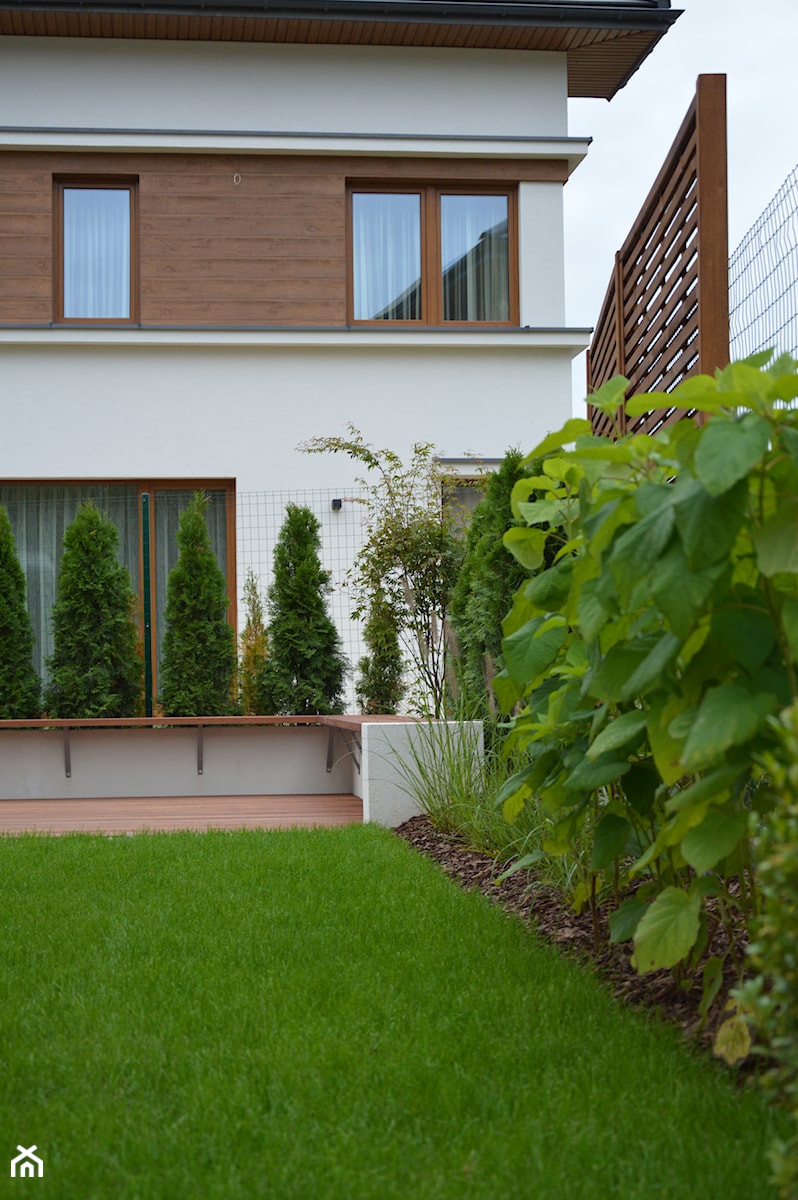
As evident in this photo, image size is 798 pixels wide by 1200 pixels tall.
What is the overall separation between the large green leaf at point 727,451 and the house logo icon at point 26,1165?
1.69 m

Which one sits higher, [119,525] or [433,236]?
[433,236]

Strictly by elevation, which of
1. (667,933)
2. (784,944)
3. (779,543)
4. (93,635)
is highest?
(779,543)

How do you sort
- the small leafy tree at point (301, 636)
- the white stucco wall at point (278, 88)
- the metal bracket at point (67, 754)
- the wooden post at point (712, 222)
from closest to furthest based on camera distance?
the wooden post at point (712, 222) → the metal bracket at point (67, 754) → the small leafy tree at point (301, 636) → the white stucco wall at point (278, 88)

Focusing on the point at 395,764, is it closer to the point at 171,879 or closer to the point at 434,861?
the point at 434,861

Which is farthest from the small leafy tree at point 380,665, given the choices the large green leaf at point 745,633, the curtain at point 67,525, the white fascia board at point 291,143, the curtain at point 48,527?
the large green leaf at point 745,633

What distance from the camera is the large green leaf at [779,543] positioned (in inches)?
77.0

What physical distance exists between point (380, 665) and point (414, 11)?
242 inches

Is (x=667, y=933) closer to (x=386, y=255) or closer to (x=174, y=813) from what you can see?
(x=174, y=813)

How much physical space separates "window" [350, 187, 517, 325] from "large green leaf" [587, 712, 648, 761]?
352 inches

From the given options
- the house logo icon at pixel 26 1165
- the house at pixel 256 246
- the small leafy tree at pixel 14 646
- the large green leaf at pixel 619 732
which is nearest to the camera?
the house logo icon at pixel 26 1165

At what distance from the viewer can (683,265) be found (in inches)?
238

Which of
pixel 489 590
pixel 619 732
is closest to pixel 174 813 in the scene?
pixel 489 590

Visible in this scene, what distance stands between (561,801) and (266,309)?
8324 mm

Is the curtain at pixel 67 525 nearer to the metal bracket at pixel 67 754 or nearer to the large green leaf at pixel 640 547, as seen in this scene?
the metal bracket at pixel 67 754
